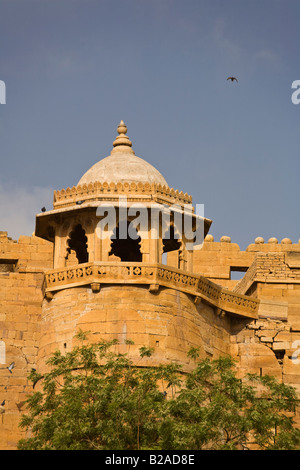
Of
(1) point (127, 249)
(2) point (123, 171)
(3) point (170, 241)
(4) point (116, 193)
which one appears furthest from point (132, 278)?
(1) point (127, 249)

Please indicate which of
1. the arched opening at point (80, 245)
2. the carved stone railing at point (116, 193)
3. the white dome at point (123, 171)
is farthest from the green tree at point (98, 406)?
the arched opening at point (80, 245)

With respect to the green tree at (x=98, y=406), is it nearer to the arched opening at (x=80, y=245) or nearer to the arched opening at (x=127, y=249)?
the arched opening at (x=80, y=245)

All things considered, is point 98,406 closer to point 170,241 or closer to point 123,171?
point 123,171

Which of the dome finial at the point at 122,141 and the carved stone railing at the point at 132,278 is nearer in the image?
the carved stone railing at the point at 132,278

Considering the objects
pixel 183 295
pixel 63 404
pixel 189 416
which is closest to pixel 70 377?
pixel 63 404

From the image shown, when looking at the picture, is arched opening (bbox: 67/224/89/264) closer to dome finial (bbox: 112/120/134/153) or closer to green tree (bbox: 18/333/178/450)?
dome finial (bbox: 112/120/134/153)

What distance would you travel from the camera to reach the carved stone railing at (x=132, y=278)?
1414 inches

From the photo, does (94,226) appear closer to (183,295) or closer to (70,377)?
(183,295)

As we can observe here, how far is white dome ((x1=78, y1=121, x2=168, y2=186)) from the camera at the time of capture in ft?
124

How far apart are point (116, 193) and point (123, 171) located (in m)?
1.02

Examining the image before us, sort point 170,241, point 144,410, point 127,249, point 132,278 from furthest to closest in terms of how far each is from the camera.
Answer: point 127,249 < point 170,241 < point 132,278 < point 144,410

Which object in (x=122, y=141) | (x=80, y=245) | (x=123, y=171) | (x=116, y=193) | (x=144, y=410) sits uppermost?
(x=122, y=141)

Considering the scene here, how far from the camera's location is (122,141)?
3947cm

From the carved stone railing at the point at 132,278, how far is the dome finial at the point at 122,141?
14.4ft
